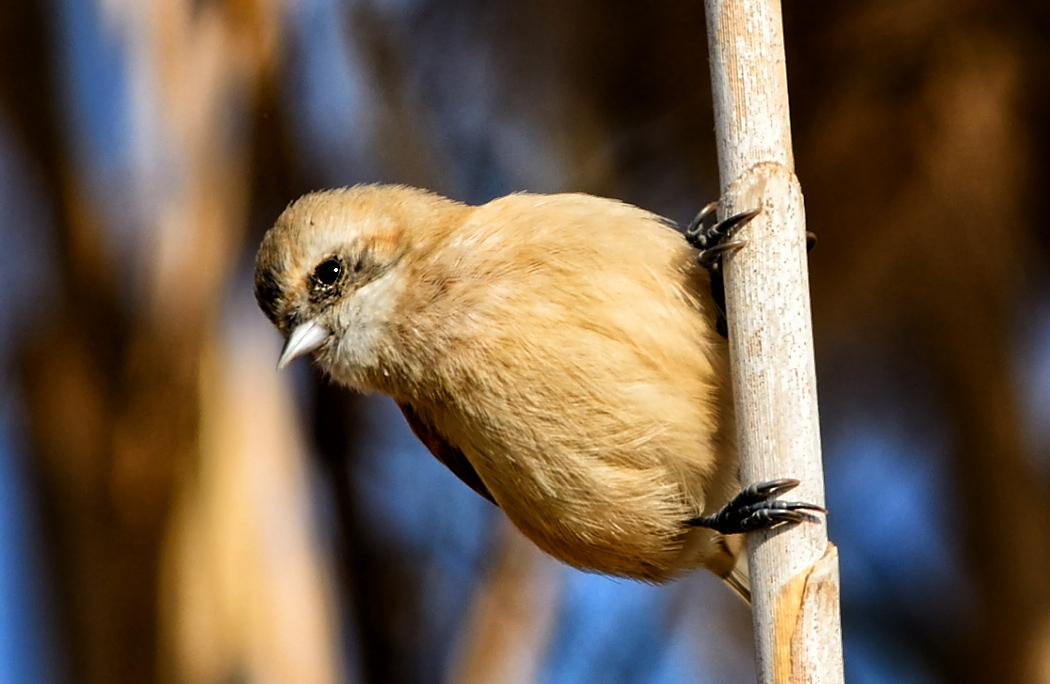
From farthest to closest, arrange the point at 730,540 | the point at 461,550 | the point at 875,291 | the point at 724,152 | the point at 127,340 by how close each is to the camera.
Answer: the point at 875,291 → the point at 461,550 → the point at 127,340 → the point at 730,540 → the point at 724,152

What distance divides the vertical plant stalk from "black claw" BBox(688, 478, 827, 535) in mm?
12

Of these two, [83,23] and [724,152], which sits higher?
[83,23]

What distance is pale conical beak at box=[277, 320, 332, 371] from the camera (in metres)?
2.19

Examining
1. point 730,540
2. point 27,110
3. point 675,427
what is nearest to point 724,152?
point 675,427

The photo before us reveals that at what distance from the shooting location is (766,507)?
1.64m

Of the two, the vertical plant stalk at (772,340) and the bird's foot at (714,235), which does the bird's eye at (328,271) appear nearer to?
the bird's foot at (714,235)

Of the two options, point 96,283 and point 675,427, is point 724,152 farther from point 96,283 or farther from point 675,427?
point 96,283

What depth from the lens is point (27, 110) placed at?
3.76m

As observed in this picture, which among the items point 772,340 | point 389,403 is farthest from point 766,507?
point 389,403

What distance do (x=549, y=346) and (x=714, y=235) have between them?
0.34 metres

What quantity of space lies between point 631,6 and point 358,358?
9.29 ft

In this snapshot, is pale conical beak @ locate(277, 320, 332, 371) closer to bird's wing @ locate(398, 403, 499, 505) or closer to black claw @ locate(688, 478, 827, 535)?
bird's wing @ locate(398, 403, 499, 505)

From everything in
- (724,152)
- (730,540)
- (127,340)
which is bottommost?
(730,540)

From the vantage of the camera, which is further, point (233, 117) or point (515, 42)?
point (515, 42)
